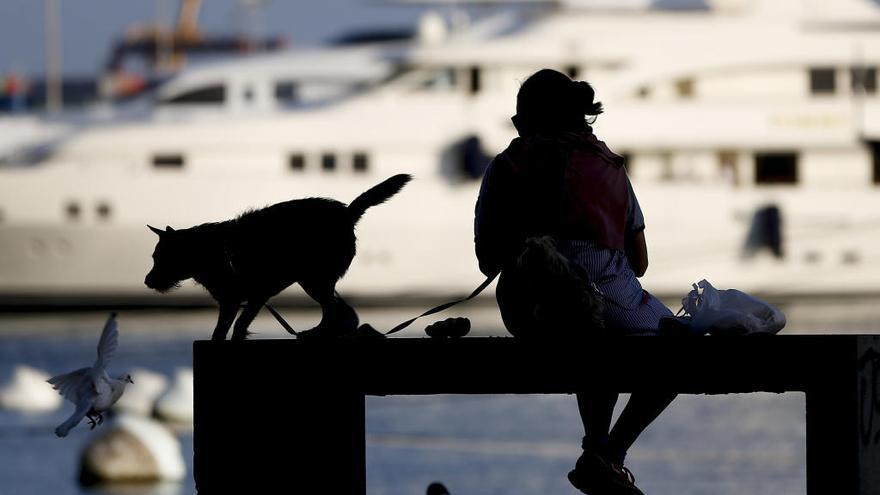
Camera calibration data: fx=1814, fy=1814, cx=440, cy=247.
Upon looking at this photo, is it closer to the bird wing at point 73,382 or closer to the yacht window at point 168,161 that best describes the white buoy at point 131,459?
the bird wing at point 73,382

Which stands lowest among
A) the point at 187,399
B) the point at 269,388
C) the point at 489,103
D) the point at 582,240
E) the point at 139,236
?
the point at 269,388

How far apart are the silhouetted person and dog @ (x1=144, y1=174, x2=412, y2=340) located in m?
0.29

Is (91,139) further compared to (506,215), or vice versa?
(91,139)

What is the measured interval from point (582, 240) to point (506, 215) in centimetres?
19

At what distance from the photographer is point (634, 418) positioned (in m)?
4.33

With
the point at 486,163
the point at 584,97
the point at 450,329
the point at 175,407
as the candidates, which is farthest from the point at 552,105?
the point at 486,163

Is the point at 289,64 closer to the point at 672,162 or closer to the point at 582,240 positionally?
the point at 672,162

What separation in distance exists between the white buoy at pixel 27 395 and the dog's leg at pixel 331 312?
Answer: 39.0ft

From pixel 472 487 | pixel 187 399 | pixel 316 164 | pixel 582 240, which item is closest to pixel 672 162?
pixel 316 164

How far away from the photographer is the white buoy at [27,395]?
15.8 m

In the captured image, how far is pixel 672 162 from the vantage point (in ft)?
102

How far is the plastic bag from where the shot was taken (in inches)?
160

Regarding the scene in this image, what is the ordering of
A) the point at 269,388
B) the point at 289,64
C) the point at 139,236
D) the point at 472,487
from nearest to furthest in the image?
the point at 269,388
the point at 472,487
the point at 139,236
the point at 289,64

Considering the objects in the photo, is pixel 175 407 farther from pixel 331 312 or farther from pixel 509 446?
pixel 331 312
